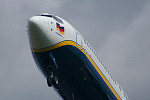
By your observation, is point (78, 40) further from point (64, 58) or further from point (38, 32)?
point (38, 32)

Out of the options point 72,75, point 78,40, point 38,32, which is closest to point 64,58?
point 72,75

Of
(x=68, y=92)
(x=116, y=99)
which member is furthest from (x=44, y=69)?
(x=116, y=99)

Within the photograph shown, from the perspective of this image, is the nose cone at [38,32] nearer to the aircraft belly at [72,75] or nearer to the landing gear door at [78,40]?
the aircraft belly at [72,75]

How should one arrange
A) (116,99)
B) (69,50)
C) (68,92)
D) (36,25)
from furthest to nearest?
(116,99) < (68,92) < (69,50) < (36,25)

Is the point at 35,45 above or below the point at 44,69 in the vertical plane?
above

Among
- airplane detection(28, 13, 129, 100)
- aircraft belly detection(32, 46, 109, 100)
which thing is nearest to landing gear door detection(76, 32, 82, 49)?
airplane detection(28, 13, 129, 100)

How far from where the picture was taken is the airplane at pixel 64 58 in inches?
1082

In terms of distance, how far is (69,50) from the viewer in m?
29.4

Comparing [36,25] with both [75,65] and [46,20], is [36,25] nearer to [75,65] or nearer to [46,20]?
[46,20]

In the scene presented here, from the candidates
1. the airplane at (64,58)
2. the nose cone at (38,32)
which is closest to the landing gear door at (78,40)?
the airplane at (64,58)

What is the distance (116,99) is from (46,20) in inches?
678

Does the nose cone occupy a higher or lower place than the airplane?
higher

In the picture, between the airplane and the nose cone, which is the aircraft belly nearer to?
the airplane

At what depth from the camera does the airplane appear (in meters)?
27.5
